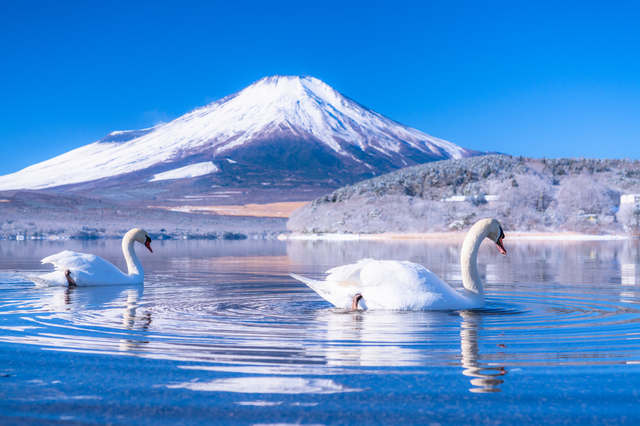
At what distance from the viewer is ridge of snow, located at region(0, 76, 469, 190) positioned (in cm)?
14250

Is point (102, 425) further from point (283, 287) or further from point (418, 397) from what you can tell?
point (283, 287)

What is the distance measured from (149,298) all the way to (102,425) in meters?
5.34

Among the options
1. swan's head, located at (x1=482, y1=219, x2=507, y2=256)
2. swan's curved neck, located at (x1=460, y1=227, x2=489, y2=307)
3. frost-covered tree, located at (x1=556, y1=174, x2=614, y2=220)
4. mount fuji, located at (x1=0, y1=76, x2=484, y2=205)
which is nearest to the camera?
swan's curved neck, located at (x1=460, y1=227, x2=489, y2=307)

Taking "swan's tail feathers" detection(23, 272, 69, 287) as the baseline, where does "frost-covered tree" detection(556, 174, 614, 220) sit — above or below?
above

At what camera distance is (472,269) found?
7078 mm

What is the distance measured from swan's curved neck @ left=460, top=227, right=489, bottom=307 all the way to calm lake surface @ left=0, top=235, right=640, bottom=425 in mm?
250

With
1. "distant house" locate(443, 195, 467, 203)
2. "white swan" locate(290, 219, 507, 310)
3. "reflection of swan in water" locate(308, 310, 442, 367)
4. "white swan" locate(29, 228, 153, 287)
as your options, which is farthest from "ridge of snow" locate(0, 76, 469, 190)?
"reflection of swan in water" locate(308, 310, 442, 367)

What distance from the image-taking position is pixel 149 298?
26.9 ft

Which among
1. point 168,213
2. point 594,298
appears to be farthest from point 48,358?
point 168,213

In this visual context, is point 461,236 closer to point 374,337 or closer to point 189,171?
point 374,337

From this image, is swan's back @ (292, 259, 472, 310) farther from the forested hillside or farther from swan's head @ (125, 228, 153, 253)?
the forested hillside

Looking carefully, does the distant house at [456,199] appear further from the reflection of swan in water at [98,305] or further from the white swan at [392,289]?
the white swan at [392,289]

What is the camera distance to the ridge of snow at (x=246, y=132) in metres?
142

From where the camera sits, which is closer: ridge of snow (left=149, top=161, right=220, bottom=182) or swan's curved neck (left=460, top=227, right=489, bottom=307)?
swan's curved neck (left=460, top=227, right=489, bottom=307)
